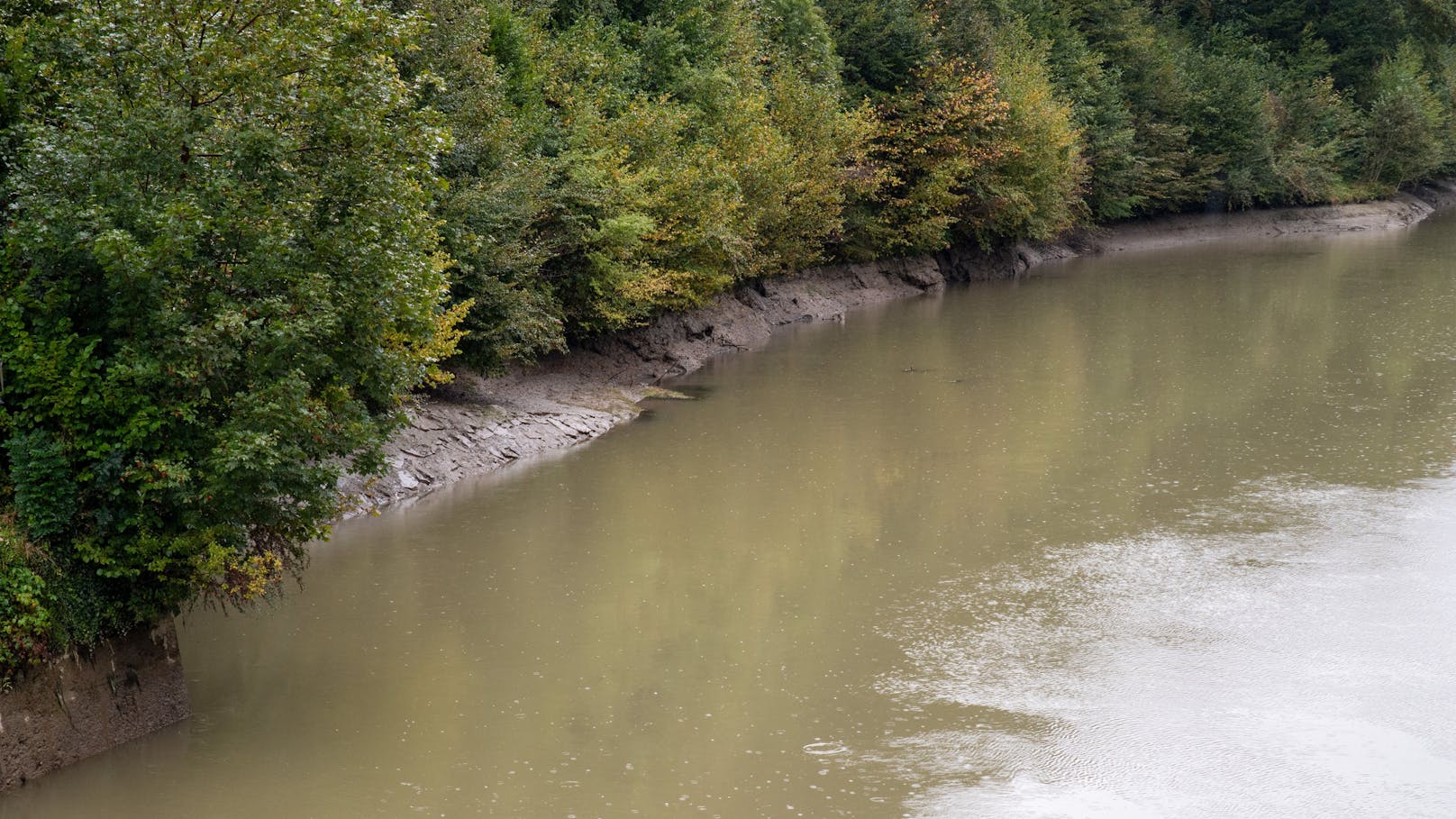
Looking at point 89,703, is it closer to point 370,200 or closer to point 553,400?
point 370,200

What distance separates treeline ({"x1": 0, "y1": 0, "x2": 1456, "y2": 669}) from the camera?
417 inches

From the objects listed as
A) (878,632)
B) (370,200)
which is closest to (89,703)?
(370,200)

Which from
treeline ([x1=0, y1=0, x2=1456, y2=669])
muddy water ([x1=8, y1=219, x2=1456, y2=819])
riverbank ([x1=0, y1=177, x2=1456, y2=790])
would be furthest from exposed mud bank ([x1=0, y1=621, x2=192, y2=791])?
treeline ([x1=0, y1=0, x2=1456, y2=669])

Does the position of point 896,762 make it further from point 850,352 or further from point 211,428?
point 850,352

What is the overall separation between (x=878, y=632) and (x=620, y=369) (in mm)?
13102

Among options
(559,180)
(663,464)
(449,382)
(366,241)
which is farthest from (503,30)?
(366,241)

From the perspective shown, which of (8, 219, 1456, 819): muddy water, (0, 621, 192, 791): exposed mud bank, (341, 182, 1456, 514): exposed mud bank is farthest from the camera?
(341, 182, 1456, 514): exposed mud bank

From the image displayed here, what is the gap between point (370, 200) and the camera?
38.4 feet

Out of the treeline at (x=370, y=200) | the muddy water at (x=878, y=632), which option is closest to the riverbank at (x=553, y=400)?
the muddy water at (x=878, y=632)

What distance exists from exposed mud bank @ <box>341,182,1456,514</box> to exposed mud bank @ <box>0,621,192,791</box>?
97.6 inches

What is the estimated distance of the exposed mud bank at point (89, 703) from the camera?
33.4 feet

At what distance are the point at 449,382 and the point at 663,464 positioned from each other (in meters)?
3.67

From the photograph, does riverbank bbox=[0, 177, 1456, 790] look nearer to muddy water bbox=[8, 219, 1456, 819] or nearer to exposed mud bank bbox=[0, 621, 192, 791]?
exposed mud bank bbox=[0, 621, 192, 791]

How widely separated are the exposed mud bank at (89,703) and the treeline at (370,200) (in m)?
0.30
